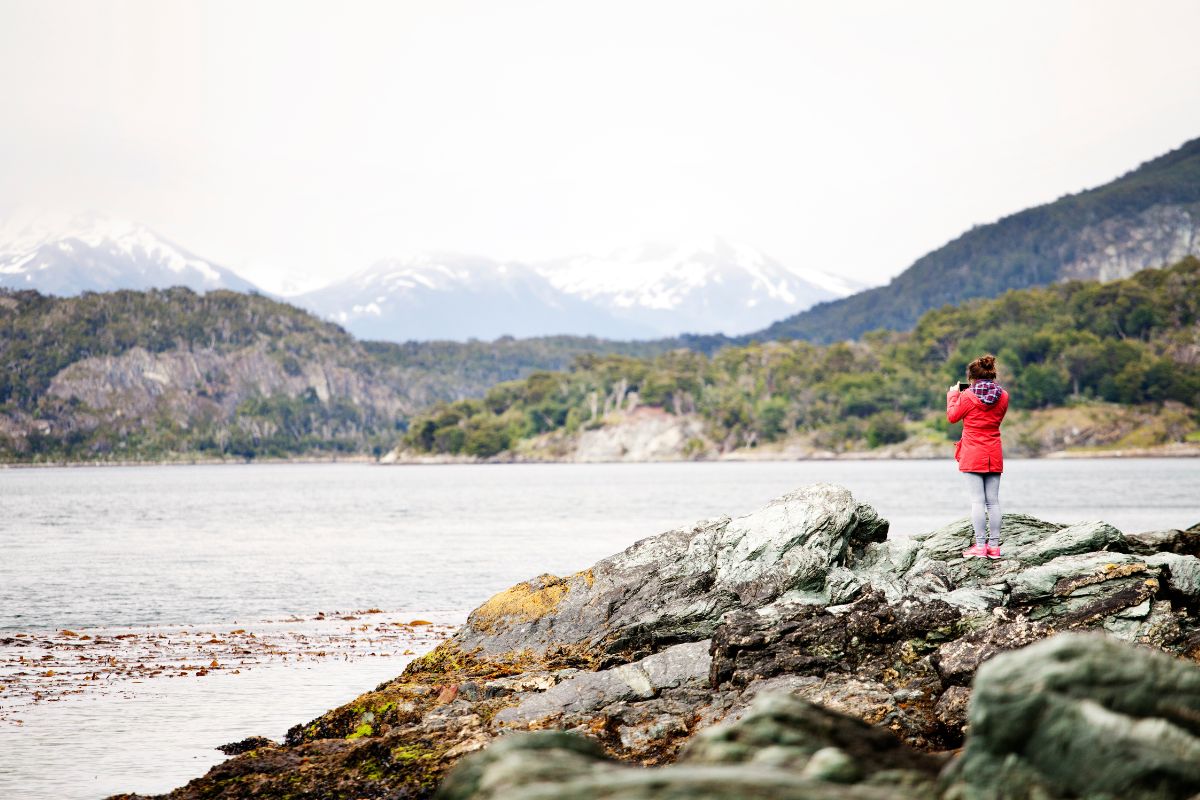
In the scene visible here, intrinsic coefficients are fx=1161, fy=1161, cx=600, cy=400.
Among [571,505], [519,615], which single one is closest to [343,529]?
[571,505]

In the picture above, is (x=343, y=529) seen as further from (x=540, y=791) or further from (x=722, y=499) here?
(x=540, y=791)

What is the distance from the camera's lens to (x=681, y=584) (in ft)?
68.0

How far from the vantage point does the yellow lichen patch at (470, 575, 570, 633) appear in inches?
876

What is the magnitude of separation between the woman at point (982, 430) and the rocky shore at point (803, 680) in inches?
47.8

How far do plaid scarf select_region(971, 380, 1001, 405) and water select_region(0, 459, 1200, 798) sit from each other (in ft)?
40.9

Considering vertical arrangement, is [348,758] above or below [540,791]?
below

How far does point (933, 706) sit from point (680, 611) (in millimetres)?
5731

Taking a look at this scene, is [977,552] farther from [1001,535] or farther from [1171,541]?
[1171,541]

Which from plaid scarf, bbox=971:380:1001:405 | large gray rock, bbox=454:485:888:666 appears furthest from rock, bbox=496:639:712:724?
plaid scarf, bbox=971:380:1001:405

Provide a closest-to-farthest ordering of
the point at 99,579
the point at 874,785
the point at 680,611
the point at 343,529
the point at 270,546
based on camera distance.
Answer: the point at 874,785
the point at 680,611
the point at 99,579
the point at 270,546
the point at 343,529

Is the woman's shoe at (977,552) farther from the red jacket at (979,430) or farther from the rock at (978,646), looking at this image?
the rock at (978,646)

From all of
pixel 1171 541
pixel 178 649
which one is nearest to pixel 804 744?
pixel 1171 541

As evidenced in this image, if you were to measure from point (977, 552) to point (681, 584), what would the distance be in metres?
5.10

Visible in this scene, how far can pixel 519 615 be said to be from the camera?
22344 millimetres
